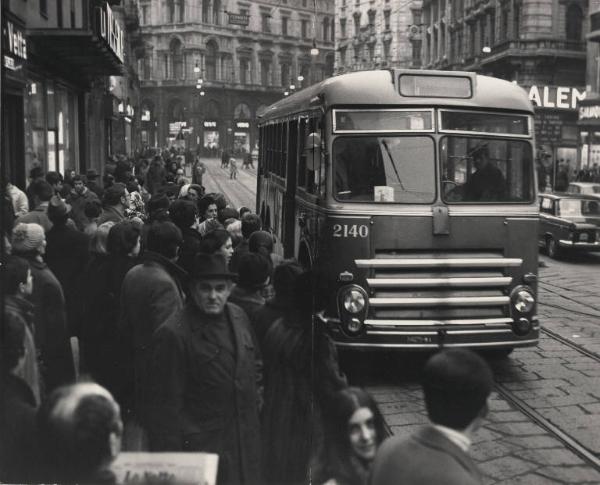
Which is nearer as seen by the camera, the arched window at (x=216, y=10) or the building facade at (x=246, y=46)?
the arched window at (x=216, y=10)

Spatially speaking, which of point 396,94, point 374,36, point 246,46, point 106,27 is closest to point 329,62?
point 246,46

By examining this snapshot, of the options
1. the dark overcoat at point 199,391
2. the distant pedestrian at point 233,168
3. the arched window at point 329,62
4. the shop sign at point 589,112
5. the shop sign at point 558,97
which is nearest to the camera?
the dark overcoat at point 199,391

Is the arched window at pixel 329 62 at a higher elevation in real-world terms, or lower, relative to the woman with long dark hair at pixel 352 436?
higher

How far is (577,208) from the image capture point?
56.8ft


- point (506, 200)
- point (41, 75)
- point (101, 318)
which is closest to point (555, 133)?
point (41, 75)

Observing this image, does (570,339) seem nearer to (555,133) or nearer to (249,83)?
(249,83)

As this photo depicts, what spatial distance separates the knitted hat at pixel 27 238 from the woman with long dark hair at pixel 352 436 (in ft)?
7.24

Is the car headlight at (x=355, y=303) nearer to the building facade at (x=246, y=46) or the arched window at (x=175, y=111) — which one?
the building facade at (x=246, y=46)

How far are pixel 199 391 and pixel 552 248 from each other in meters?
14.4

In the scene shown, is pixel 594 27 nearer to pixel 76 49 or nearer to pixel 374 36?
pixel 374 36

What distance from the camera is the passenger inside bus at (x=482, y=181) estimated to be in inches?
285

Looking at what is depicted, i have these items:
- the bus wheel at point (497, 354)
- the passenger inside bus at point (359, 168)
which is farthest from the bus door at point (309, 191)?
the bus wheel at point (497, 354)

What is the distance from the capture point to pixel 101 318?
5.29 m

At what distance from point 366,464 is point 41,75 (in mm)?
13273
